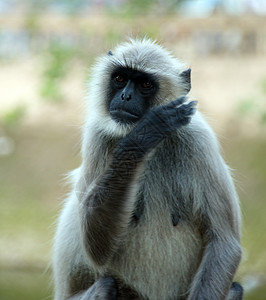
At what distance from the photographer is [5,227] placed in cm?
1006

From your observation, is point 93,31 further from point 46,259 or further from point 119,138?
point 119,138

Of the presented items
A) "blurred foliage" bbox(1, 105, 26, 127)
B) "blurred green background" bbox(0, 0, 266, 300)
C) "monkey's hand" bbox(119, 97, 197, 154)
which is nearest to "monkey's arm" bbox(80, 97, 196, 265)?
"monkey's hand" bbox(119, 97, 197, 154)

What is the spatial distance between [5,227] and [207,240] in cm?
620

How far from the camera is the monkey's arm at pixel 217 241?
432 centimetres

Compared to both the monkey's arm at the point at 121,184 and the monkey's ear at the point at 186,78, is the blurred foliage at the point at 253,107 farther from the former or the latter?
the monkey's arm at the point at 121,184

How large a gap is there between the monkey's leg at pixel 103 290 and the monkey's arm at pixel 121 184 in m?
0.21

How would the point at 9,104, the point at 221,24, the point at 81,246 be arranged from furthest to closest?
the point at 221,24 < the point at 9,104 < the point at 81,246

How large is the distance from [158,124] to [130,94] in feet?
1.18

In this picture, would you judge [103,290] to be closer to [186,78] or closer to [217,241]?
[217,241]

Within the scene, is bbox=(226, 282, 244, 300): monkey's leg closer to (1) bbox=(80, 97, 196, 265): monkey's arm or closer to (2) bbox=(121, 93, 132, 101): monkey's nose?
(1) bbox=(80, 97, 196, 265): monkey's arm

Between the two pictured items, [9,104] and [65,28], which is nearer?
[9,104]

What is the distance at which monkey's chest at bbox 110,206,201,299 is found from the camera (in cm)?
432

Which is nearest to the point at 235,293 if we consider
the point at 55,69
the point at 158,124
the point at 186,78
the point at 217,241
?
the point at 217,241

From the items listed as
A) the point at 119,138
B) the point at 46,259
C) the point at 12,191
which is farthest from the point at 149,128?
the point at 12,191
